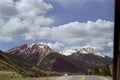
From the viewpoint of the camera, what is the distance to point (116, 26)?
3662 mm

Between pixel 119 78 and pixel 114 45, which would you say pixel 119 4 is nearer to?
pixel 114 45

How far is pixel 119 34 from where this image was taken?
364cm

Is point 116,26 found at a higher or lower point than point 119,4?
lower

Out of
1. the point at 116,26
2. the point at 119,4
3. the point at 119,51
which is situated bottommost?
the point at 119,51

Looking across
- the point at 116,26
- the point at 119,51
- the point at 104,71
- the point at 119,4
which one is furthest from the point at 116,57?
the point at 104,71

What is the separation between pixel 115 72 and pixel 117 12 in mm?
640

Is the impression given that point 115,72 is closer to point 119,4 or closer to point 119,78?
point 119,78

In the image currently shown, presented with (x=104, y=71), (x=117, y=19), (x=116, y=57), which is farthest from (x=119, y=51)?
(x=104, y=71)

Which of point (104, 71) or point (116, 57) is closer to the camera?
point (116, 57)

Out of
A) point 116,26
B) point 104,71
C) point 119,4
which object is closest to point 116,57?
point 116,26

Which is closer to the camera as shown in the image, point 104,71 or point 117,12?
point 117,12

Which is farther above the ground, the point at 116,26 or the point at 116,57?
the point at 116,26

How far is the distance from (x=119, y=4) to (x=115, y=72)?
725 millimetres

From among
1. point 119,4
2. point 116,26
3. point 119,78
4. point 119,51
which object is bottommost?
point 119,78
